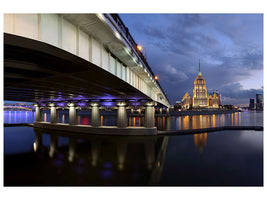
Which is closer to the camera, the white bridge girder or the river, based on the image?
the white bridge girder

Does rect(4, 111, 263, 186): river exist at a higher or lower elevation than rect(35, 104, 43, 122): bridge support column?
lower

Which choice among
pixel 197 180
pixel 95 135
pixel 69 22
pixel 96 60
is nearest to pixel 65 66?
pixel 96 60

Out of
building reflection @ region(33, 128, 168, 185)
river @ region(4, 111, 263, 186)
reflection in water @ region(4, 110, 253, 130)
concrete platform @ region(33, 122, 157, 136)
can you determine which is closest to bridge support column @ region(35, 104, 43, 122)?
concrete platform @ region(33, 122, 157, 136)

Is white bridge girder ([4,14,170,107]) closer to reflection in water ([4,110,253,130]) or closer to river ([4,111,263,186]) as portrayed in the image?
river ([4,111,263,186])

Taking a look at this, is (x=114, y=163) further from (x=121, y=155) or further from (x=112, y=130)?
(x=112, y=130)

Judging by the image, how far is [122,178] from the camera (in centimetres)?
891

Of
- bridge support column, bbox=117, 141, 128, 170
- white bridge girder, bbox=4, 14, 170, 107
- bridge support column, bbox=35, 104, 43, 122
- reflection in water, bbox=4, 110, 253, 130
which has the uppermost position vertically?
white bridge girder, bbox=4, 14, 170, 107

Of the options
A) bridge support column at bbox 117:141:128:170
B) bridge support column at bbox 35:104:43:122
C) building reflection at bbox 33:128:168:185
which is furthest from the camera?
bridge support column at bbox 35:104:43:122

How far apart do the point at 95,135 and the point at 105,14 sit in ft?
65.4

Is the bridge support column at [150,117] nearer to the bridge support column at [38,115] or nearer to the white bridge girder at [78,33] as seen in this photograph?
the white bridge girder at [78,33]

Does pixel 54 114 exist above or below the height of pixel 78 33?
below

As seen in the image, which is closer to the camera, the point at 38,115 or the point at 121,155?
the point at 121,155

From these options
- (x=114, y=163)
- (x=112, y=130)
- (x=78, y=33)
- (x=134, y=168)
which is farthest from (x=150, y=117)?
(x=78, y=33)

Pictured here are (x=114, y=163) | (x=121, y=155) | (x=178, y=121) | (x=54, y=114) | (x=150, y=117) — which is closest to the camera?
(x=114, y=163)
